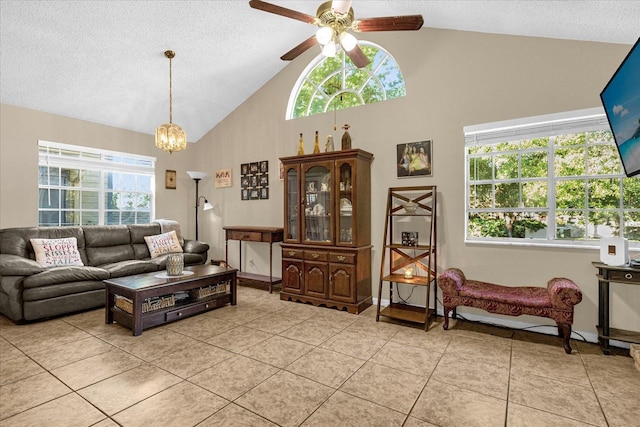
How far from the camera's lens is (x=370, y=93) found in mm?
4176

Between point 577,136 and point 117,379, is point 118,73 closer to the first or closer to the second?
point 117,379

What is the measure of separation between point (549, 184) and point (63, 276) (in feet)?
16.9

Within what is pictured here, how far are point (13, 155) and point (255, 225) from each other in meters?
3.21

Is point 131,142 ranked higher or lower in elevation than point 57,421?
higher

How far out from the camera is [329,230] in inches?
152

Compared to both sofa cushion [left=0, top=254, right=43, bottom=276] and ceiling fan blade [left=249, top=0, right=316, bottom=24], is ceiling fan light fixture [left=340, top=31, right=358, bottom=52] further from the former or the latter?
sofa cushion [left=0, top=254, right=43, bottom=276]

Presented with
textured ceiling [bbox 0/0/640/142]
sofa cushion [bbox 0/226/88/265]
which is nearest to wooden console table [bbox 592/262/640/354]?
textured ceiling [bbox 0/0/640/142]

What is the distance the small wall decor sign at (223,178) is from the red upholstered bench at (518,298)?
3.91 m

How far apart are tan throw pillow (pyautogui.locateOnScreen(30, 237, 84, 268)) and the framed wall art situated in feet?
13.8

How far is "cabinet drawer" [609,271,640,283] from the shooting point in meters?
2.45

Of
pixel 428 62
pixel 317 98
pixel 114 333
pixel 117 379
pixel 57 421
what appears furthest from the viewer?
pixel 317 98

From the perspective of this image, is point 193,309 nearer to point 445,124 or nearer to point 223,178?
point 223,178

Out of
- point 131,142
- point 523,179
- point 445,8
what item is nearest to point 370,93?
point 445,8

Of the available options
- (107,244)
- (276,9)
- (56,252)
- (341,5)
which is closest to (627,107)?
(341,5)
